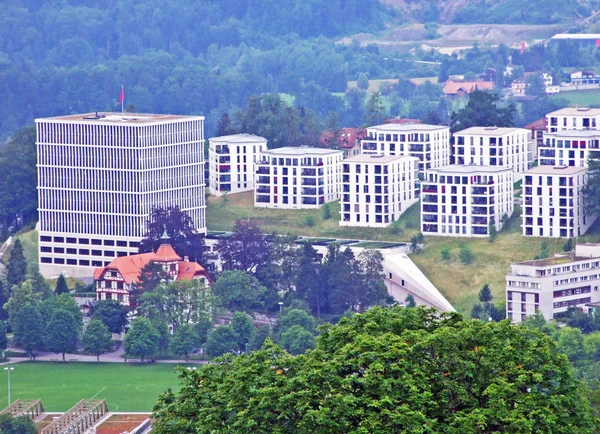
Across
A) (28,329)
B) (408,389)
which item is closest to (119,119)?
(28,329)

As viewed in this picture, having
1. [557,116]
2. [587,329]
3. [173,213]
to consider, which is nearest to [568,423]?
[587,329]

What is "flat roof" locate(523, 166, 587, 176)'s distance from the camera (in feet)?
486

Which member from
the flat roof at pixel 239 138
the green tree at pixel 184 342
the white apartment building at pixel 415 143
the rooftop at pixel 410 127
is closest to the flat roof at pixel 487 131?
the white apartment building at pixel 415 143

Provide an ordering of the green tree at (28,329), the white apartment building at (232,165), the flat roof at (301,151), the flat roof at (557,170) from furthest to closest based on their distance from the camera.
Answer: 1. the white apartment building at (232,165)
2. the flat roof at (301,151)
3. the flat roof at (557,170)
4. the green tree at (28,329)

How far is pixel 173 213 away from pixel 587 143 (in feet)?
98.7

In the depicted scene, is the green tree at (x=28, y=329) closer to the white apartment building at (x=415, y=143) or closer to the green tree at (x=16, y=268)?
the green tree at (x=16, y=268)

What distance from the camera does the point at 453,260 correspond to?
484 feet

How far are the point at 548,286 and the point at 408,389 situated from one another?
69187 mm

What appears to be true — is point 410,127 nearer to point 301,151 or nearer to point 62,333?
point 301,151

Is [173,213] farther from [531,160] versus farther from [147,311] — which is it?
[531,160]

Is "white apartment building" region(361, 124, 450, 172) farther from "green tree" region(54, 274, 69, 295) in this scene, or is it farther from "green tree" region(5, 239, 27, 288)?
"green tree" region(5, 239, 27, 288)

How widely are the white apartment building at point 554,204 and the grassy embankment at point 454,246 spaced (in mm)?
941

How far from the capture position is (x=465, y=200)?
151875 millimetres

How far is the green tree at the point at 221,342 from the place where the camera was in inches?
5349
